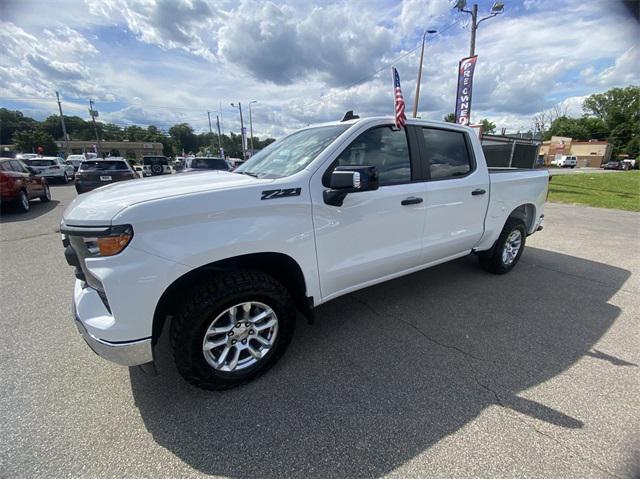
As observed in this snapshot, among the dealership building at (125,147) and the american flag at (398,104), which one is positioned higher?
the dealership building at (125,147)

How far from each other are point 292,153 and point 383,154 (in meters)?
0.84

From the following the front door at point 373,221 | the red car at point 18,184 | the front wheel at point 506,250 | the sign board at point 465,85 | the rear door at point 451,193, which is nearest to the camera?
the front door at point 373,221

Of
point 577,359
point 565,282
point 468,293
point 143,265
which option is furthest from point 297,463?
point 565,282

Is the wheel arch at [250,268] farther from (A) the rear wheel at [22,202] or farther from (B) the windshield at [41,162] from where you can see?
(B) the windshield at [41,162]

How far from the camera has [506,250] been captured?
4.44 m

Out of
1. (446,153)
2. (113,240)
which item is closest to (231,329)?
(113,240)

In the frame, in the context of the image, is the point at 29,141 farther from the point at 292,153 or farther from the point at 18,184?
the point at 292,153

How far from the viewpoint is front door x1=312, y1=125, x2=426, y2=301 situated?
249cm

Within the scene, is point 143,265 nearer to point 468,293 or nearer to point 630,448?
point 630,448

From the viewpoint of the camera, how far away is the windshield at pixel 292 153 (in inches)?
103

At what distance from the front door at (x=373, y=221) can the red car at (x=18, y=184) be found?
1061 centimetres

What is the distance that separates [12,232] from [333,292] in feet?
26.9

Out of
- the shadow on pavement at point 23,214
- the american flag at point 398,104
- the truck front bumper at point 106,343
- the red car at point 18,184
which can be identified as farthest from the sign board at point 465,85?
the red car at point 18,184

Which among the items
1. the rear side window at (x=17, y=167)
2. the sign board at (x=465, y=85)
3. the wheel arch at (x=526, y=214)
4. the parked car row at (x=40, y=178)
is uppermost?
the sign board at (x=465, y=85)
